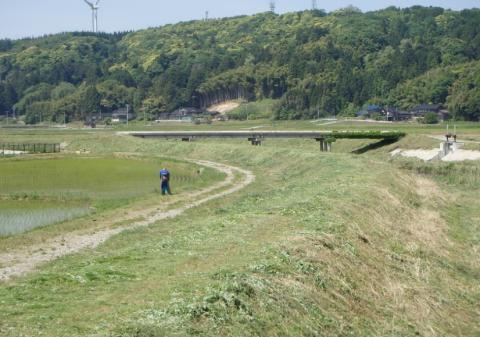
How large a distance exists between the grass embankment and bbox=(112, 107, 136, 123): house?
5144 inches

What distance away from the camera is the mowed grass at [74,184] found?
29.0 m

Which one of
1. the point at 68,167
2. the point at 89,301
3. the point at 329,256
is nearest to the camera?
the point at 89,301

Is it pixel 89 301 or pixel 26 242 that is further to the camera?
pixel 26 242

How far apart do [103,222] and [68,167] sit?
29.7 meters

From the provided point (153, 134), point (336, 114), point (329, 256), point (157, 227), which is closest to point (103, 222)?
point (157, 227)

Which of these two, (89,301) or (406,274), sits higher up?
(89,301)

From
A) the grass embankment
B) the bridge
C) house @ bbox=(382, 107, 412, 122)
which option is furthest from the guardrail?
house @ bbox=(382, 107, 412, 122)

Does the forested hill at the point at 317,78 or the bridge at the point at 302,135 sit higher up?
the forested hill at the point at 317,78

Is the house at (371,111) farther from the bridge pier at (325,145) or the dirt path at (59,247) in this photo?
the dirt path at (59,247)

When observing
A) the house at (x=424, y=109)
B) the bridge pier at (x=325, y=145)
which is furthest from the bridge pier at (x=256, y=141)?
the house at (x=424, y=109)

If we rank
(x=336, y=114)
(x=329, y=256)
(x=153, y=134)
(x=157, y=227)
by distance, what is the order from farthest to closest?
(x=336, y=114) → (x=153, y=134) → (x=157, y=227) → (x=329, y=256)

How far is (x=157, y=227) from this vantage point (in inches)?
962

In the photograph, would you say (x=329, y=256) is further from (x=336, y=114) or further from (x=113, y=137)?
(x=336, y=114)

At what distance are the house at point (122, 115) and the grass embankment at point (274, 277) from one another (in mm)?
130656
